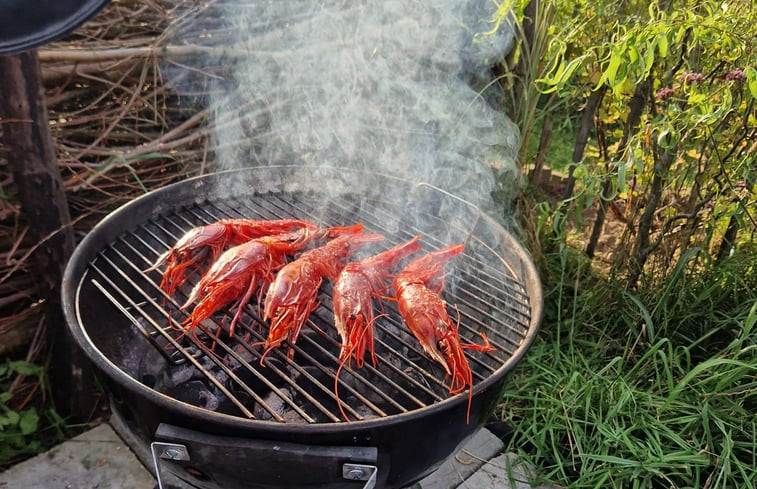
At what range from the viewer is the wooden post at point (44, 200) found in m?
2.73

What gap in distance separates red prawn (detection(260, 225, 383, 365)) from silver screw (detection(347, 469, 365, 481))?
0.60 m

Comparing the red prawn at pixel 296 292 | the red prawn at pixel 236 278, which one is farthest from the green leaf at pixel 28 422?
the red prawn at pixel 296 292

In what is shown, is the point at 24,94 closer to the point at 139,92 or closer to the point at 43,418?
the point at 139,92

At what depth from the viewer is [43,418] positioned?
3480 millimetres

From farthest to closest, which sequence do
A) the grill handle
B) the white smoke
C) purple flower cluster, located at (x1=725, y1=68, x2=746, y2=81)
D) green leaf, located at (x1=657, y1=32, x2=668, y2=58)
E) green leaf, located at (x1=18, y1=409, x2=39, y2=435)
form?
the white smoke, green leaf, located at (x1=18, y1=409, x2=39, y2=435), purple flower cluster, located at (x1=725, y1=68, x2=746, y2=81), green leaf, located at (x1=657, y1=32, x2=668, y2=58), the grill handle

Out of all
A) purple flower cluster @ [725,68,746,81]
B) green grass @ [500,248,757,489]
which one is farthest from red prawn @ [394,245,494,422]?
purple flower cluster @ [725,68,746,81]

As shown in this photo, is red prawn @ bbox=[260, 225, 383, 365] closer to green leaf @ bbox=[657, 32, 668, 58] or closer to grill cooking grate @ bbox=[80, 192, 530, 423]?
grill cooking grate @ bbox=[80, 192, 530, 423]

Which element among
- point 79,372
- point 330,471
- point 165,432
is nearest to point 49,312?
point 79,372

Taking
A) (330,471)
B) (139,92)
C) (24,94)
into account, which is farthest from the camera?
(139,92)

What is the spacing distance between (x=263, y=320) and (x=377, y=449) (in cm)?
83

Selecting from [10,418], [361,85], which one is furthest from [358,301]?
[361,85]

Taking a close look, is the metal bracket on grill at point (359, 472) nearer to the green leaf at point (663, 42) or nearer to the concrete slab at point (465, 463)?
the concrete slab at point (465, 463)

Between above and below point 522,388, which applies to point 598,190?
above

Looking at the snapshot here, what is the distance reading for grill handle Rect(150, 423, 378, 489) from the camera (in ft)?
5.35
